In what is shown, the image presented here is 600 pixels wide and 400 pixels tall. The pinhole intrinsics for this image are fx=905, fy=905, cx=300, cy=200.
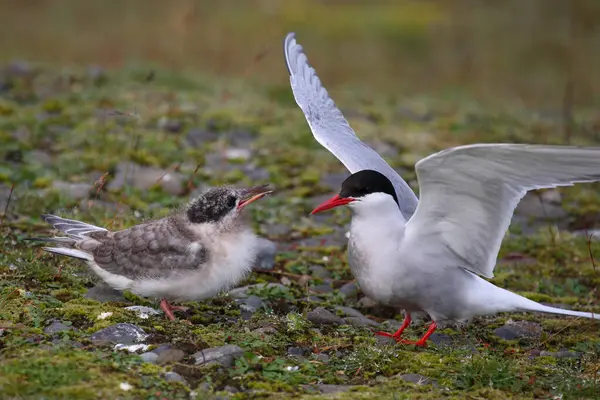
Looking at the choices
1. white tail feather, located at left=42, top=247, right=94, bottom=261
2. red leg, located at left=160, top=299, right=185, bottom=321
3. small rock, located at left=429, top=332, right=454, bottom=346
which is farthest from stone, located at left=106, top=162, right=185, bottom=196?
small rock, located at left=429, top=332, right=454, bottom=346

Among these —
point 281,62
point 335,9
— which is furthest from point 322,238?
point 335,9

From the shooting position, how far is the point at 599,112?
41.8ft

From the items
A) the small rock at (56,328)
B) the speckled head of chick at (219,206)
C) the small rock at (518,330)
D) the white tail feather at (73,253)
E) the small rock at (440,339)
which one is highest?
the speckled head of chick at (219,206)

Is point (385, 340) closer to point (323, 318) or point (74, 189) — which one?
point (323, 318)

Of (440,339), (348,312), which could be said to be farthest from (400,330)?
(348,312)

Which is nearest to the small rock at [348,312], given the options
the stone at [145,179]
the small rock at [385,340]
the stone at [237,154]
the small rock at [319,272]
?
the small rock at [385,340]

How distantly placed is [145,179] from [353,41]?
460 inches

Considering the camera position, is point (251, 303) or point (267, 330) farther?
point (251, 303)

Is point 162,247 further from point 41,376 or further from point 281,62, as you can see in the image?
point 281,62

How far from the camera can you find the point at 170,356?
4.28 m

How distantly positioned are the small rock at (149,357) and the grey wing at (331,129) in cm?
200

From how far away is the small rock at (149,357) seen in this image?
13.9 feet

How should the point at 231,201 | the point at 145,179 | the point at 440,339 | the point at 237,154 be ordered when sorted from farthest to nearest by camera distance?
1. the point at 237,154
2. the point at 145,179
3. the point at 440,339
4. the point at 231,201

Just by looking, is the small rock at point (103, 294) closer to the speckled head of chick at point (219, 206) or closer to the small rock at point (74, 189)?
the speckled head of chick at point (219, 206)
